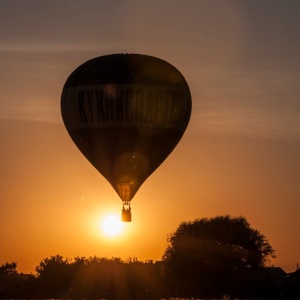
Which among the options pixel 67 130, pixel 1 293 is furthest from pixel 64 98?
pixel 1 293

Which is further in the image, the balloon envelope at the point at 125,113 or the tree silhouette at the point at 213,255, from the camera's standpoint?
the tree silhouette at the point at 213,255

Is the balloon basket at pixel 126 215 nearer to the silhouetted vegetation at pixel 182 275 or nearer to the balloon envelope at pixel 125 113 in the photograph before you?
the balloon envelope at pixel 125 113

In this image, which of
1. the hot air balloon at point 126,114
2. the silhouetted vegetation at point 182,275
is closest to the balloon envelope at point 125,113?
the hot air balloon at point 126,114

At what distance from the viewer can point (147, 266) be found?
540 feet

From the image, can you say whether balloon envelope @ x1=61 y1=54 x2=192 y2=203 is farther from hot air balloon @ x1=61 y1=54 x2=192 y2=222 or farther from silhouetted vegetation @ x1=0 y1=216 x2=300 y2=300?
silhouetted vegetation @ x1=0 y1=216 x2=300 y2=300

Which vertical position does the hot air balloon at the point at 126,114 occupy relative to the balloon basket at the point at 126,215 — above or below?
above

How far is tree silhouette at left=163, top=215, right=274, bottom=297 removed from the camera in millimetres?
152000

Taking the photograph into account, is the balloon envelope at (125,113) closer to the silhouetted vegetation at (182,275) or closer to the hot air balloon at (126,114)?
the hot air balloon at (126,114)

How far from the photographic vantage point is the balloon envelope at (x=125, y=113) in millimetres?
91438

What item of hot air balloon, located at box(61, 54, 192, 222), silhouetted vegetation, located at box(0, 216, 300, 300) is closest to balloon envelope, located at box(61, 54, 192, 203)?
hot air balloon, located at box(61, 54, 192, 222)

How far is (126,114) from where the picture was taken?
299ft

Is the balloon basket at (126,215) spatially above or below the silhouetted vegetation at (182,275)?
below

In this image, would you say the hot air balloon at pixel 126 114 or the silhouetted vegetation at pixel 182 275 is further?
the silhouetted vegetation at pixel 182 275

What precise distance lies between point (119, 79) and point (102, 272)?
61095mm
